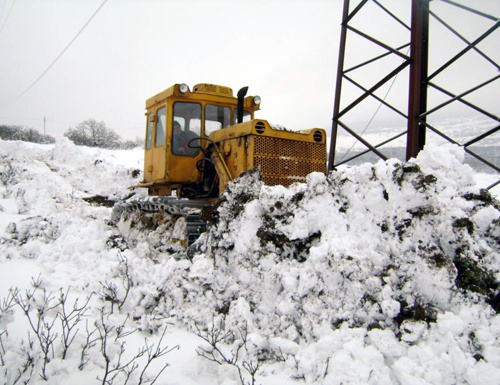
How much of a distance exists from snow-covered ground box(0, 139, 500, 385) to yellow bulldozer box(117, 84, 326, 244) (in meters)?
0.98

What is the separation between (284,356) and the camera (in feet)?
8.79

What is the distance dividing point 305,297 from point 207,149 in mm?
3774

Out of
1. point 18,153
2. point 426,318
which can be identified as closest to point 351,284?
point 426,318

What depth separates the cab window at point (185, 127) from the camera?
6430 mm

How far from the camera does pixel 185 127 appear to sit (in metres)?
6.54

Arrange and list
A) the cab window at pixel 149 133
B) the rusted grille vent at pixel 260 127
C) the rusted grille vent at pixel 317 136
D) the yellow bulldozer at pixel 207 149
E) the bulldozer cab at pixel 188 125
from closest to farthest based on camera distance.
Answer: the rusted grille vent at pixel 260 127
the yellow bulldozer at pixel 207 149
the rusted grille vent at pixel 317 136
the bulldozer cab at pixel 188 125
the cab window at pixel 149 133

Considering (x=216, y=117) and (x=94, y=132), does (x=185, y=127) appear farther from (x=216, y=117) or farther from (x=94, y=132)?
(x=94, y=132)

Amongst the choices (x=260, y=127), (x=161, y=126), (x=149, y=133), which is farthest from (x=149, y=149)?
(x=260, y=127)

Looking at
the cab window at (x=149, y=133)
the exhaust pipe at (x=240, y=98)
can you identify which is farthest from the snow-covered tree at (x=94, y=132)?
the exhaust pipe at (x=240, y=98)

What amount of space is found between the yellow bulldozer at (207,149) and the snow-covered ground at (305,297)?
0.98 m

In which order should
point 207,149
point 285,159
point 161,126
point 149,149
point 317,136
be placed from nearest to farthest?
point 285,159 < point 317,136 < point 207,149 < point 161,126 < point 149,149

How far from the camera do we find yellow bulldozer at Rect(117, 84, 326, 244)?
5172 millimetres

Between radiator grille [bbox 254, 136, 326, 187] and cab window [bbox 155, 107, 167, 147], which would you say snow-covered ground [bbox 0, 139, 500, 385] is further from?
cab window [bbox 155, 107, 167, 147]

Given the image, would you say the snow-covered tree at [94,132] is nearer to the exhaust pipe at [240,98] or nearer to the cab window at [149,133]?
the cab window at [149,133]
